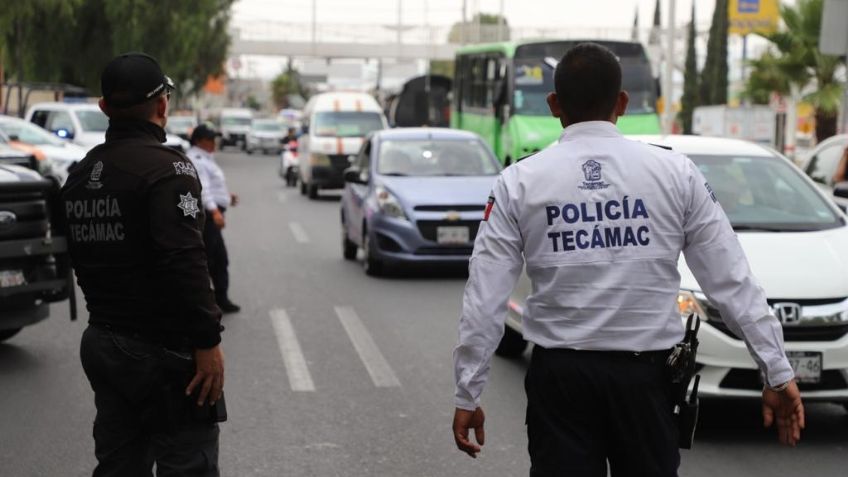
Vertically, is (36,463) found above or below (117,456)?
below

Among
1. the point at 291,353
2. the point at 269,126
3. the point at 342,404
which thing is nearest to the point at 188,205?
the point at 342,404

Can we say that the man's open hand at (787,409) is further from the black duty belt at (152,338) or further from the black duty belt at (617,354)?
the black duty belt at (152,338)

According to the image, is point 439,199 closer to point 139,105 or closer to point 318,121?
point 139,105

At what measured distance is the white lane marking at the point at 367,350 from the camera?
361 inches

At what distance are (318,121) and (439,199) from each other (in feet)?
55.5

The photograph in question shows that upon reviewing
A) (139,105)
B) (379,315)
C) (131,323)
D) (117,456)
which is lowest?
(379,315)

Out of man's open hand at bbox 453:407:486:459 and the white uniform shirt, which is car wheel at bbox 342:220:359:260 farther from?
man's open hand at bbox 453:407:486:459

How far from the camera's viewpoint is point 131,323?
14.2ft

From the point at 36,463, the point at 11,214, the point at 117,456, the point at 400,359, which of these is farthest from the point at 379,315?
the point at 117,456

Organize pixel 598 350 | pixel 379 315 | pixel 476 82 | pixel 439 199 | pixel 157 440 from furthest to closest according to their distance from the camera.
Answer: pixel 476 82, pixel 439 199, pixel 379 315, pixel 157 440, pixel 598 350

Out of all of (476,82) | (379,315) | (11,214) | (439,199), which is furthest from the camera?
(476,82)

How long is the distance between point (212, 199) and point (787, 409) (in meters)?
8.39

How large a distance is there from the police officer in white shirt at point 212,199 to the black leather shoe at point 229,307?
3cm

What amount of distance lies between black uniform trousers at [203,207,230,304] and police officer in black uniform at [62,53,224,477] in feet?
24.3
